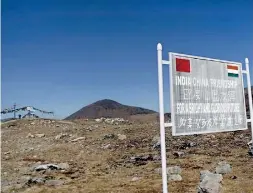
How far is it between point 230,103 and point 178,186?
129 inches

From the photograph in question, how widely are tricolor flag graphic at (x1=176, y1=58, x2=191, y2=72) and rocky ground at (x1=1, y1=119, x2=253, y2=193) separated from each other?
3.18 meters

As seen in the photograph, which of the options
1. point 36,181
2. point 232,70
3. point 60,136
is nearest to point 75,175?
point 36,181

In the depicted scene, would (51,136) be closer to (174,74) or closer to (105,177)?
(105,177)

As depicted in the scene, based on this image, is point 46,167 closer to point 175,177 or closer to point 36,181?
point 36,181

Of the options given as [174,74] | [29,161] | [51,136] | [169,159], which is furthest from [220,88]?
[51,136]

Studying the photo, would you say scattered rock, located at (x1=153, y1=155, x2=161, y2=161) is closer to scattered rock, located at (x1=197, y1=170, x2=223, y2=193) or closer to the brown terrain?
the brown terrain

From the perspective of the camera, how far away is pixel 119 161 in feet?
45.2

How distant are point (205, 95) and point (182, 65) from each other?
80 centimetres

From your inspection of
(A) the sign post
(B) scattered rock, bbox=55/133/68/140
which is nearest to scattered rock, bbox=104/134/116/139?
(B) scattered rock, bbox=55/133/68/140

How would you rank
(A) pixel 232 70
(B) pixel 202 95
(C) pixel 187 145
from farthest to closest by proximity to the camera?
1. (C) pixel 187 145
2. (A) pixel 232 70
3. (B) pixel 202 95

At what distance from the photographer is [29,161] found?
1475 cm

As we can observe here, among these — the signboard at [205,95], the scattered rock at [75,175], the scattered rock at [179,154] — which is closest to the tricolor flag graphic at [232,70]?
the signboard at [205,95]

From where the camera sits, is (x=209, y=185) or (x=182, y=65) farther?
(x=209, y=185)

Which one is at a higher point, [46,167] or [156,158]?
[156,158]
